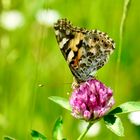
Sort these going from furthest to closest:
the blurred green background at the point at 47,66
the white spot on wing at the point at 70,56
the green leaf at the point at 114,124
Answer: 1. the blurred green background at the point at 47,66
2. the white spot on wing at the point at 70,56
3. the green leaf at the point at 114,124

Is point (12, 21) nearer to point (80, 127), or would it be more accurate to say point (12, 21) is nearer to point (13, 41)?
point (13, 41)

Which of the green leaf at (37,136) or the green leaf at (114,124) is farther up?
the green leaf at (114,124)

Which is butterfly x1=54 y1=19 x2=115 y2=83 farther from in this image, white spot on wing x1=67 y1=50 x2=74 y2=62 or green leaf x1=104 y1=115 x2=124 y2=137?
green leaf x1=104 y1=115 x2=124 y2=137

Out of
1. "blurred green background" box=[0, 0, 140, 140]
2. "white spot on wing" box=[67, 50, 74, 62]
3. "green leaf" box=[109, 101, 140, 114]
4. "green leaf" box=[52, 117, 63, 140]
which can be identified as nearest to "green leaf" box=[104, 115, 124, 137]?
"green leaf" box=[109, 101, 140, 114]

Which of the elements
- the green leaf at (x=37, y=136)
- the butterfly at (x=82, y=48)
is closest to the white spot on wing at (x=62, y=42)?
the butterfly at (x=82, y=48)

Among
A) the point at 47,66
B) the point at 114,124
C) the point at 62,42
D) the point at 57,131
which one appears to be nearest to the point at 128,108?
the point at 114,124

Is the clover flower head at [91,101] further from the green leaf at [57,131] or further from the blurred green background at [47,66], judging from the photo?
the blurred green background at [47,66]
